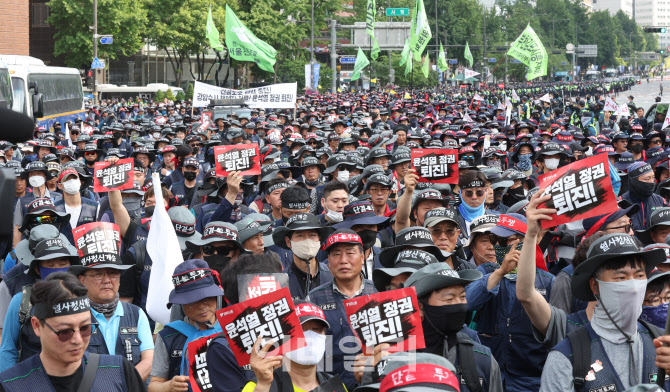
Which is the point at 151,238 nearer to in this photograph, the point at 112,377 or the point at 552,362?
the point at 112,377

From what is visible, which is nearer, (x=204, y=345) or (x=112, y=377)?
(x=112, y=377)

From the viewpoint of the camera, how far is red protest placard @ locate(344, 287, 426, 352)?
4664 mm

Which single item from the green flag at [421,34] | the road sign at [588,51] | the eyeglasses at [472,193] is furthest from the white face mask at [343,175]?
the road sign at [588,51]

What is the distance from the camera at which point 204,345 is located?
527 centimetres

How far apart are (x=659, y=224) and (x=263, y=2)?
61.3 m

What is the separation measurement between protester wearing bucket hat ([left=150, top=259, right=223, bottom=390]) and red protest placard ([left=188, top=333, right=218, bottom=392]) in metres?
0.20

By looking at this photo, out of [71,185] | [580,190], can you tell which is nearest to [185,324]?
[580,190]

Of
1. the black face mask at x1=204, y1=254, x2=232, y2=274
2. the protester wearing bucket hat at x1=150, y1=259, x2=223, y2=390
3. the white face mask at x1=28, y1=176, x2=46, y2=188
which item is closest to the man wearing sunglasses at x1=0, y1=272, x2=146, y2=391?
the protester wearing bucket hat at x1=150, y1=259, x2=223, y2=390

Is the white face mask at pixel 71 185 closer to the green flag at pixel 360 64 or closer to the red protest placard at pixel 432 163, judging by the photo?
the red protest placard at pixel 432 163

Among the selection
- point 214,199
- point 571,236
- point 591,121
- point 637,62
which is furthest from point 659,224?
point 637,62

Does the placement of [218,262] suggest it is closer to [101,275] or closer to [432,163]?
[101,275]

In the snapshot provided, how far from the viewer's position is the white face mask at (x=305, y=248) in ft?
23.1

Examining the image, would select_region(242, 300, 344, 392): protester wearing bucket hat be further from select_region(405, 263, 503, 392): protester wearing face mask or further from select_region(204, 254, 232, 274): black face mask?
select_region(204, 254, 232, 274): black face mask

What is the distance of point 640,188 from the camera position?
953 cm
